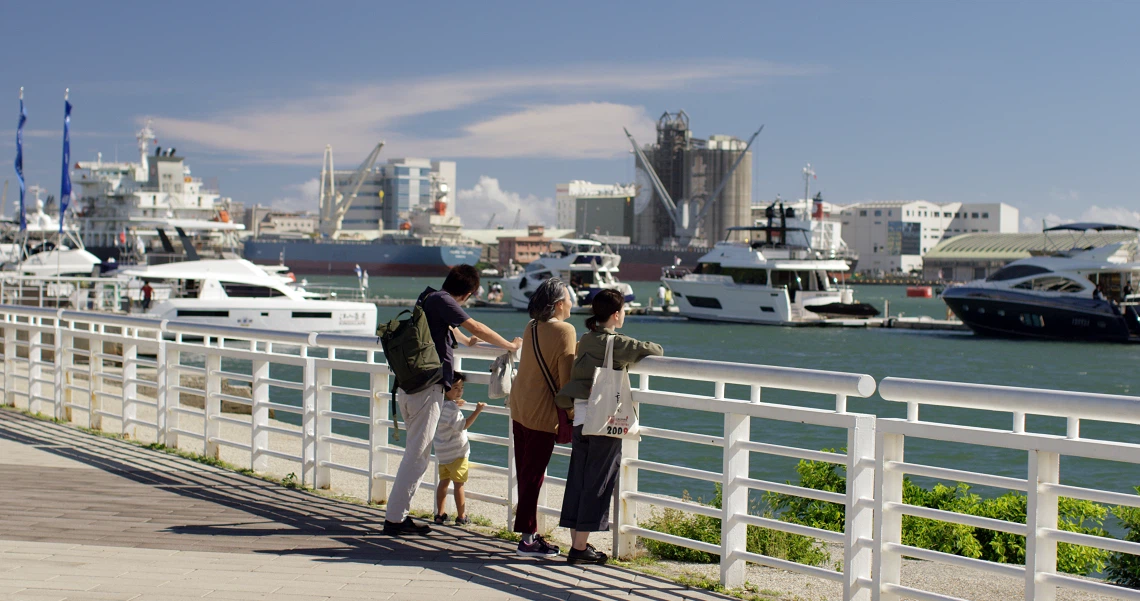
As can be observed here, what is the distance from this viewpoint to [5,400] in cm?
1184

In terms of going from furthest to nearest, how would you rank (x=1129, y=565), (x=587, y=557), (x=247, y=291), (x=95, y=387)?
(x=247, y=291), (x=95, y=387), (x=1129, y=565), (x=587, y=557)

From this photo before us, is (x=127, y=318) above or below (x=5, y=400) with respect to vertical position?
above

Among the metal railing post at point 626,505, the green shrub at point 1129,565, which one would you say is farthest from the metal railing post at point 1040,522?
the green shrub at point 1129,565

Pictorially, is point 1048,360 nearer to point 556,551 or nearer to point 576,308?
point 576,308

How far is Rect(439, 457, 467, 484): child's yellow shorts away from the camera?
611 cm

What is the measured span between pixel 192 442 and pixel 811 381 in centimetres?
669

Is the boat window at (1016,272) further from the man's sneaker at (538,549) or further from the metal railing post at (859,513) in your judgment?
the metal railing post at (859,513)

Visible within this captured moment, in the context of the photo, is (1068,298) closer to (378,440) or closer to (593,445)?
(378,440)

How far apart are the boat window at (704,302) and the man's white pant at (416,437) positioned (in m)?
53.6

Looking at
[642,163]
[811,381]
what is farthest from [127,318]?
[642,163]

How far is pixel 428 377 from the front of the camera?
5859mm

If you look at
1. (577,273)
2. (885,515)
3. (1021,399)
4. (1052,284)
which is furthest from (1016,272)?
(1021,399)

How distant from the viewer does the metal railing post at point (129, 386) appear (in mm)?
9297

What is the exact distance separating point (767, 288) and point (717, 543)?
51.5 metres
